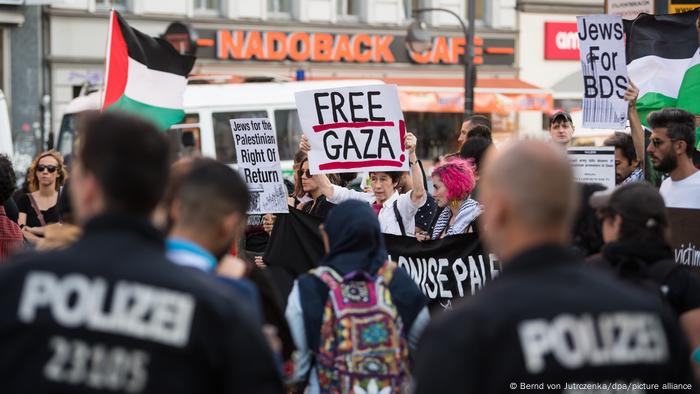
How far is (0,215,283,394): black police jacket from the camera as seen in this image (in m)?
2.84

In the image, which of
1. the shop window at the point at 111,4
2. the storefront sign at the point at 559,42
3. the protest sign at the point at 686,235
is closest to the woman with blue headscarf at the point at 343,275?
the protest sign at the point at 686,235

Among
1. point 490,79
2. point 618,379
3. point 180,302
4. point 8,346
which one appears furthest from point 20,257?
point 490,79

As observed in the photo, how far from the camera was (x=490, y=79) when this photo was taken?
113 ft

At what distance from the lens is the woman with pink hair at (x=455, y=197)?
786 centimetres

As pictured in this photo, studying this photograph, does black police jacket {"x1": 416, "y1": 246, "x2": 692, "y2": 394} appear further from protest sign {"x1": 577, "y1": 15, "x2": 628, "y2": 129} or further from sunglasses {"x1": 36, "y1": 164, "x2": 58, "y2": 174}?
sunglasses {"x1": 36, "y1": 164, "x2": 58, "y2": 174}

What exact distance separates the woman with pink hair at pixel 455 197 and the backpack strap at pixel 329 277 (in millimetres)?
2839

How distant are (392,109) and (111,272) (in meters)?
5.86

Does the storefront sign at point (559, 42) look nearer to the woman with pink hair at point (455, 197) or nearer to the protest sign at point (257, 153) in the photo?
the protest sign at point (257, 153)

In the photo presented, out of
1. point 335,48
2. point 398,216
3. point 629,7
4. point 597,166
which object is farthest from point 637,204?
point 335,48

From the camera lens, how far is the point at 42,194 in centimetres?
1055

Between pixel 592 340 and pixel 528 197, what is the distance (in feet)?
1.17

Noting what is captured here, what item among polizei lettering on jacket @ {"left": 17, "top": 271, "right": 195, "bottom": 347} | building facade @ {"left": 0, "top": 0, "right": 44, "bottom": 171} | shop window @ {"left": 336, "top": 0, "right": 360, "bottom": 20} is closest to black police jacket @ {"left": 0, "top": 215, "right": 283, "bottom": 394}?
polizei lettering on jacket @ {"left": 17, "top": 271, "right": 195, "bottom": 347}

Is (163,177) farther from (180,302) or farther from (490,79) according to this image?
(490,79)

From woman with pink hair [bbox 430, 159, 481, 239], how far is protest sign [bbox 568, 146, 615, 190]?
0.68 m
